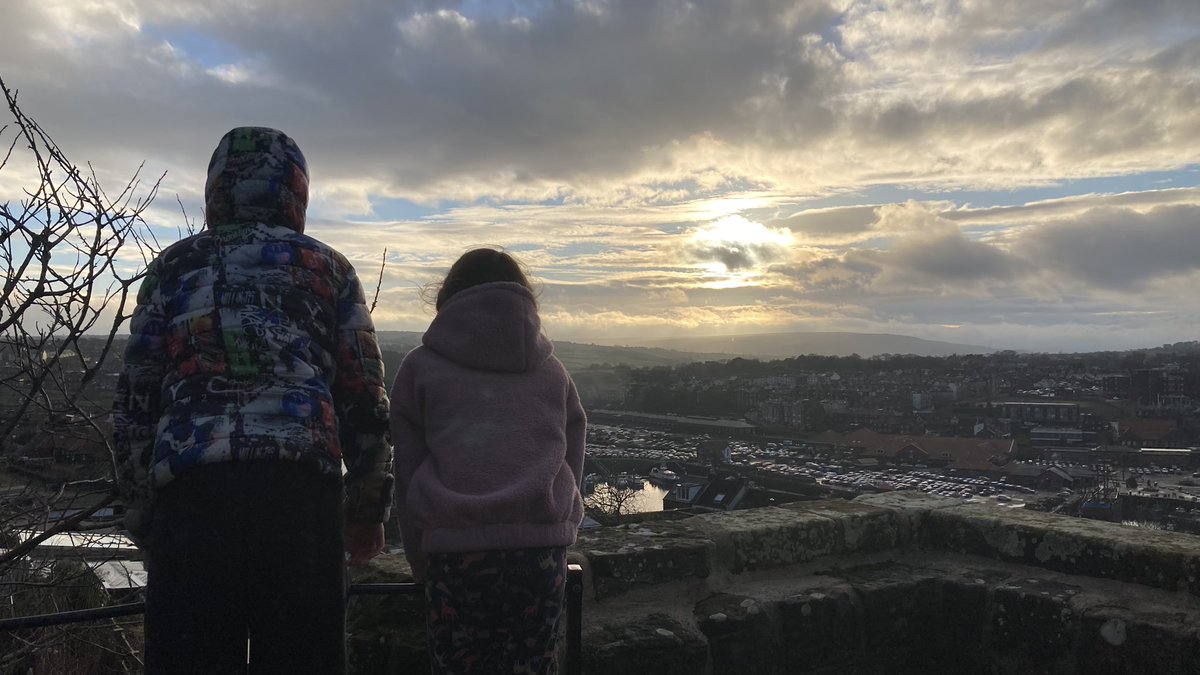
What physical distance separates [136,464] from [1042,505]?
4.06 m

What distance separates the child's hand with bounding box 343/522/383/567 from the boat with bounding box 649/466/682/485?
4278 mm

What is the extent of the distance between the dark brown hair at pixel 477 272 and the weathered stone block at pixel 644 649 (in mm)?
1124

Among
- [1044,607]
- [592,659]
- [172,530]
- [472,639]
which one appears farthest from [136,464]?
[1044,607]

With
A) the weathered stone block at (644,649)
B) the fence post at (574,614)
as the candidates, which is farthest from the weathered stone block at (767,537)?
the fence post at (574,614)

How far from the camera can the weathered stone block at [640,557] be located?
102 inches

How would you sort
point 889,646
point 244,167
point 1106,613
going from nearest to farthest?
point 244,167
point 1106,613
point 889,646

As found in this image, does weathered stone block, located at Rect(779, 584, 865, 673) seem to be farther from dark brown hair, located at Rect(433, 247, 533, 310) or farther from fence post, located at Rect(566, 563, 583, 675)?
dark brown hair, located at Rect(433, 247, 533, 310)

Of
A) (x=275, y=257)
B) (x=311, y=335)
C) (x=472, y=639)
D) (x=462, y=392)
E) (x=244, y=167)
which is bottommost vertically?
(x=472, y=639)

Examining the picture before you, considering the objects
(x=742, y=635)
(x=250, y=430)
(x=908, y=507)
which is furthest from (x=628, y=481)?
(x=250, y=430)

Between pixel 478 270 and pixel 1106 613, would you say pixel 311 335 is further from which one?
pixel 1106 613

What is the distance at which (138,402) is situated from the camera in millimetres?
1668

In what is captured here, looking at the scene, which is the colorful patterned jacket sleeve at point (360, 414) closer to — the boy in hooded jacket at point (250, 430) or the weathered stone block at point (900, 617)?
the boy in hooded jacket at point (250, 430)

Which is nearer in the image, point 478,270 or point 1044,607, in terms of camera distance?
point 478,270

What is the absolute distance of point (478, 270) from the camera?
196 cm
